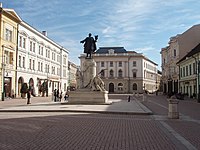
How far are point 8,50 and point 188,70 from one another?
31933 mm

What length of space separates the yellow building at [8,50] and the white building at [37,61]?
6.12 feet

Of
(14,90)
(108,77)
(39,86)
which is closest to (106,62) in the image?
(108,77)

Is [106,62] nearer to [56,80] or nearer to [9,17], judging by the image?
[56,80]

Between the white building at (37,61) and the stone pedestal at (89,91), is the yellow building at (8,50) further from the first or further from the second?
the stone pedestal at (89,91)

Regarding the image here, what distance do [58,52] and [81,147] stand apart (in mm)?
65658

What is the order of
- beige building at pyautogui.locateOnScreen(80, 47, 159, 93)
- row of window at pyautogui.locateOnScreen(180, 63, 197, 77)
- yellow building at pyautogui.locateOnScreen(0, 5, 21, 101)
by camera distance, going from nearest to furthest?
yellow building at pyautogui.locateOnScreen(0, 5, 21, 101), row of window at pyautogui.locateOnScreen(180, 63, 197, 77), beige building at pyautogui.locateOnScreen(80, 47, 159, 93)

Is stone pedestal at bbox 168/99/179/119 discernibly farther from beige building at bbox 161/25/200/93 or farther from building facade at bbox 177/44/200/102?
beige building at bbox 161/25/200/93

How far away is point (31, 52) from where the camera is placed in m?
51.9

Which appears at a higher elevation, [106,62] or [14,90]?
[106,62]

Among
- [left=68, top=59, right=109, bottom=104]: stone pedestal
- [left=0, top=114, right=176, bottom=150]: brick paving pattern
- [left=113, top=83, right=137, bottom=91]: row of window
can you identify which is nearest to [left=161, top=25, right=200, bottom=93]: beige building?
[left=113, top=83, right=137, bottom=91]: row of window

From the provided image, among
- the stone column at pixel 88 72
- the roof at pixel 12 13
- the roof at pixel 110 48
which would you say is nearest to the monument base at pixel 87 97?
the stone column at pixel 88 72

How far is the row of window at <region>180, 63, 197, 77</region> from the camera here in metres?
45.8

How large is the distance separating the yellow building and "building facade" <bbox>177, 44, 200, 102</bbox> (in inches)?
1139

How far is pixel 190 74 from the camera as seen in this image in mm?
48531
